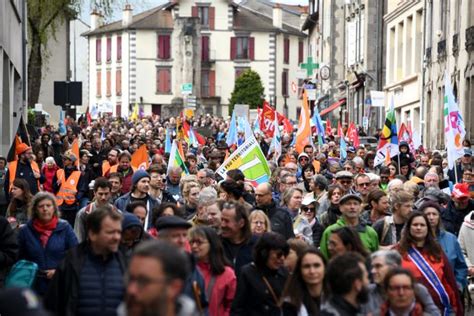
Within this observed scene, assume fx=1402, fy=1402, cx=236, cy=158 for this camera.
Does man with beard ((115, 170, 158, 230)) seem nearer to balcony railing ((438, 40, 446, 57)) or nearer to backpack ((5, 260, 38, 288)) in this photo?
backpack ((5, 260, 38, 288))

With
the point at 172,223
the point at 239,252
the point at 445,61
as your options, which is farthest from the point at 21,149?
the point at 445,61

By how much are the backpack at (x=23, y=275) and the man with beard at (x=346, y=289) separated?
2.84 metres

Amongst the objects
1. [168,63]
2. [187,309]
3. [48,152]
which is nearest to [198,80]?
[168,63]

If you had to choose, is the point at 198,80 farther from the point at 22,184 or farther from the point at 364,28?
the point at 22,184

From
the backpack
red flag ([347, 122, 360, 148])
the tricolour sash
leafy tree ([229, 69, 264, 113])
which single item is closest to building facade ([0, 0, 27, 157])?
red flag ([347, 122, 360, 148])

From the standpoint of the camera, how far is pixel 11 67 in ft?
106

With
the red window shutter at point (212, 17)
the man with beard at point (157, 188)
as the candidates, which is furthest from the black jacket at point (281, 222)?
the red window shutter at point (212, 17)

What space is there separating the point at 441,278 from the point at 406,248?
346mm

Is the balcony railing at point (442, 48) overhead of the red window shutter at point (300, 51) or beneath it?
beneath

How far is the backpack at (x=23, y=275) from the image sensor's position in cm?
991

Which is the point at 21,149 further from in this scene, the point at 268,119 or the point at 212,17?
the point at 212,17

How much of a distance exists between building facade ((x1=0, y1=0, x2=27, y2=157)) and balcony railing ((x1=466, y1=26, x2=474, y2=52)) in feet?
40.1

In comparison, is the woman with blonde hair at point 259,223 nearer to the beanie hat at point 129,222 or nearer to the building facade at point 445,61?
the beanie hat at point 129,222

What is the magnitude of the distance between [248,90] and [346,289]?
104736mm
